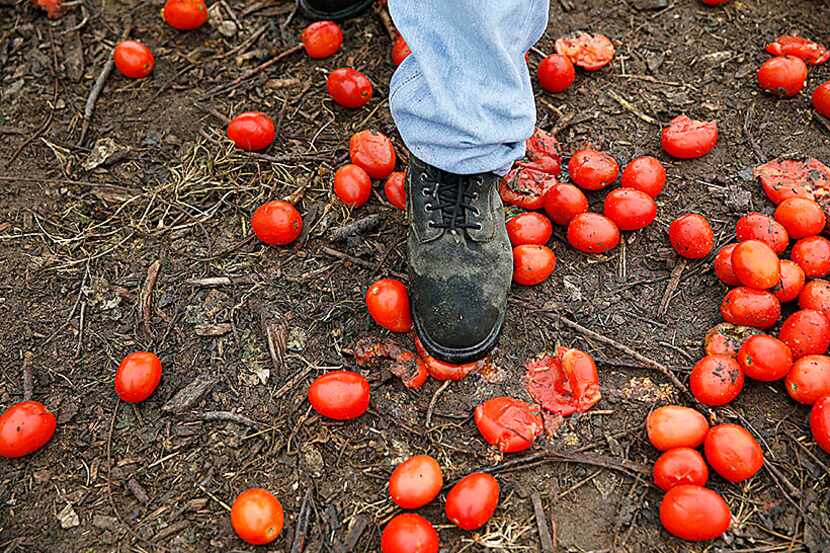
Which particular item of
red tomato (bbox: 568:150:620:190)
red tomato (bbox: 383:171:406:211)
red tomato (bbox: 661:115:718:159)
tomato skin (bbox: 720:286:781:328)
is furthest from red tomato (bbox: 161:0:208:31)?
tomato skin (bbox: 720:286:781:328)

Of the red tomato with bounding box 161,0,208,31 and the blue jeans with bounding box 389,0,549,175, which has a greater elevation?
the blue jeans with bounding box 389,0,549,175

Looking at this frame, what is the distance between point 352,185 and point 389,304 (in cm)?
66

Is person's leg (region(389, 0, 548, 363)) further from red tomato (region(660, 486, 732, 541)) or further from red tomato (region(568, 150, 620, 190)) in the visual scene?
red tomato (region(660, 486, 732, 541))

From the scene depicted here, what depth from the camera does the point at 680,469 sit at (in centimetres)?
241

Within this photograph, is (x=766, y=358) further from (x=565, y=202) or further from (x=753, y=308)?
(x=565, y=202)

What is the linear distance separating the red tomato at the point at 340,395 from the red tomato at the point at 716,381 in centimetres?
113

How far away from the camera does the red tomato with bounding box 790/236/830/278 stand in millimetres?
2844

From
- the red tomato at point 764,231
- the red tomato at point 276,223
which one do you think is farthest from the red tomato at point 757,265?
the red tomato at point 276,223

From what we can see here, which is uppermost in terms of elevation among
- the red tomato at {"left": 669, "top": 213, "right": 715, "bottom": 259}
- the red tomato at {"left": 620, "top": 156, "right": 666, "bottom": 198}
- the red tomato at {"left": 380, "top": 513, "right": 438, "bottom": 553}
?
the red tomato at {"left": 620, "top": 156, "right": 666, "bottom": 198}

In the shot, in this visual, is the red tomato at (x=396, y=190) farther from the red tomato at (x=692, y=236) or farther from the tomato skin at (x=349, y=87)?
the red tomato at (x=692, y=236)

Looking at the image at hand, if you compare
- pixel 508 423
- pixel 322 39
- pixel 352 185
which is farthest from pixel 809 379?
pixel 322 39

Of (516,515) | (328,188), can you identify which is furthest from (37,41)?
(516,515)

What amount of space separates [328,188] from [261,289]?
59cm

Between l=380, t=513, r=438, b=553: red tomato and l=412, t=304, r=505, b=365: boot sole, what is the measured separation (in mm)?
577
